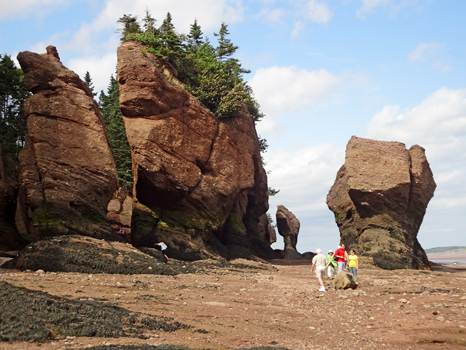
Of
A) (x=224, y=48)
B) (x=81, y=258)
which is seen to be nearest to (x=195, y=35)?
(x=224, y=48)

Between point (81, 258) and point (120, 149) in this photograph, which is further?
point (120, 149)

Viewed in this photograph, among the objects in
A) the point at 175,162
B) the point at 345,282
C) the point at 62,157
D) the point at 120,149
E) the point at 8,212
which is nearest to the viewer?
the point at 345,282

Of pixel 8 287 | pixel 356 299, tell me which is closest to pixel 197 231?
pixel 356 299

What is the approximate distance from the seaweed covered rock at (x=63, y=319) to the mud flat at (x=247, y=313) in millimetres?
47

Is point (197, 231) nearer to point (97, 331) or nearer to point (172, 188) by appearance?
point (172, 188)

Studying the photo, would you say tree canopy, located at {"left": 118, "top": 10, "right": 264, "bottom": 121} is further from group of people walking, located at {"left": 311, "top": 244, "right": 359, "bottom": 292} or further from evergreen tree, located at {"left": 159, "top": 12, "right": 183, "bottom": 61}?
group of people walking, located at {"left": 311, "top": 244, "right": 359, "bottom": 292}

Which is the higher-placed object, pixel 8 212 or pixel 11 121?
pixel 11 121

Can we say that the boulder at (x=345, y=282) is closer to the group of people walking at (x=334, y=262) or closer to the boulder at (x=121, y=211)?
the group of people walking at (x=334, y=262)

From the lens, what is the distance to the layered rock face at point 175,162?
30266mm

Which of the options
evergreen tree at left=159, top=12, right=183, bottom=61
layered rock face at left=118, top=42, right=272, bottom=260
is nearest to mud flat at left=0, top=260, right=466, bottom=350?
layered rock face at left=118, top=42, right=272, bottom=260

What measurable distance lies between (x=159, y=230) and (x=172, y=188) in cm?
279

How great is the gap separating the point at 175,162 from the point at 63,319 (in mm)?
21293

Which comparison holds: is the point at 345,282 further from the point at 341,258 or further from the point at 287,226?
the point at 287,226

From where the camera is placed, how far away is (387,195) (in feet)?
123
